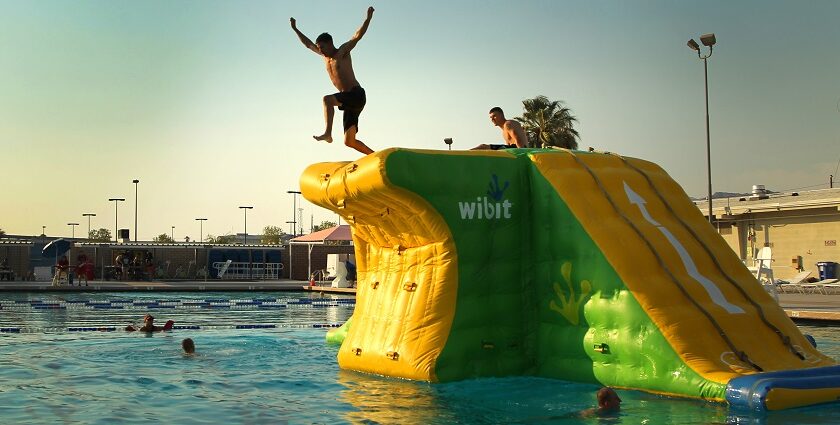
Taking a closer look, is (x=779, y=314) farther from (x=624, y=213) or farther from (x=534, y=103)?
(x=534, y=103)

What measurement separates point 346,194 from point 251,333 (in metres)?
7.78

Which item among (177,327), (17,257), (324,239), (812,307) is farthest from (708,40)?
(17,257)

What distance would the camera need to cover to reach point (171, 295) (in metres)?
32.2

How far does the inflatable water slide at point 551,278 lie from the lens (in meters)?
→ 8.84

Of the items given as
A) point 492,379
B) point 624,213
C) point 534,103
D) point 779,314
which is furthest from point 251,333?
point 534,103

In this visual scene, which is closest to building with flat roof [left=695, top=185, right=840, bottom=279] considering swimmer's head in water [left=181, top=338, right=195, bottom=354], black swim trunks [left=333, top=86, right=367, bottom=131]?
swimmer's head in water [left=181, top=338, right=195, bottom=354]

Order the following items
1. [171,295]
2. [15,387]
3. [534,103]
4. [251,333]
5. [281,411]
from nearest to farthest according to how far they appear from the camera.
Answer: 1. [281,411]
2. [15,387]
3. [251,333]
4. [171,295]
5. [534,103]

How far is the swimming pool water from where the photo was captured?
8.04 meters

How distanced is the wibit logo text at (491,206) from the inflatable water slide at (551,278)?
15 mm

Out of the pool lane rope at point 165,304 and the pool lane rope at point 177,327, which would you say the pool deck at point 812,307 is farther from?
the pool lane rope at point 165,304

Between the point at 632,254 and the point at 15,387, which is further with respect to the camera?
the point at 15,387

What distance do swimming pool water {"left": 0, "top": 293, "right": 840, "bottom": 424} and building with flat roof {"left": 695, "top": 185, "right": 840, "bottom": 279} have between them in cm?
1676

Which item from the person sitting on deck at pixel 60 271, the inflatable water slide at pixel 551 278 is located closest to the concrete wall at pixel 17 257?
the person sitting on deck at pixel 60 271

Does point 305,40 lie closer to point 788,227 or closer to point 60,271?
point 788,227
